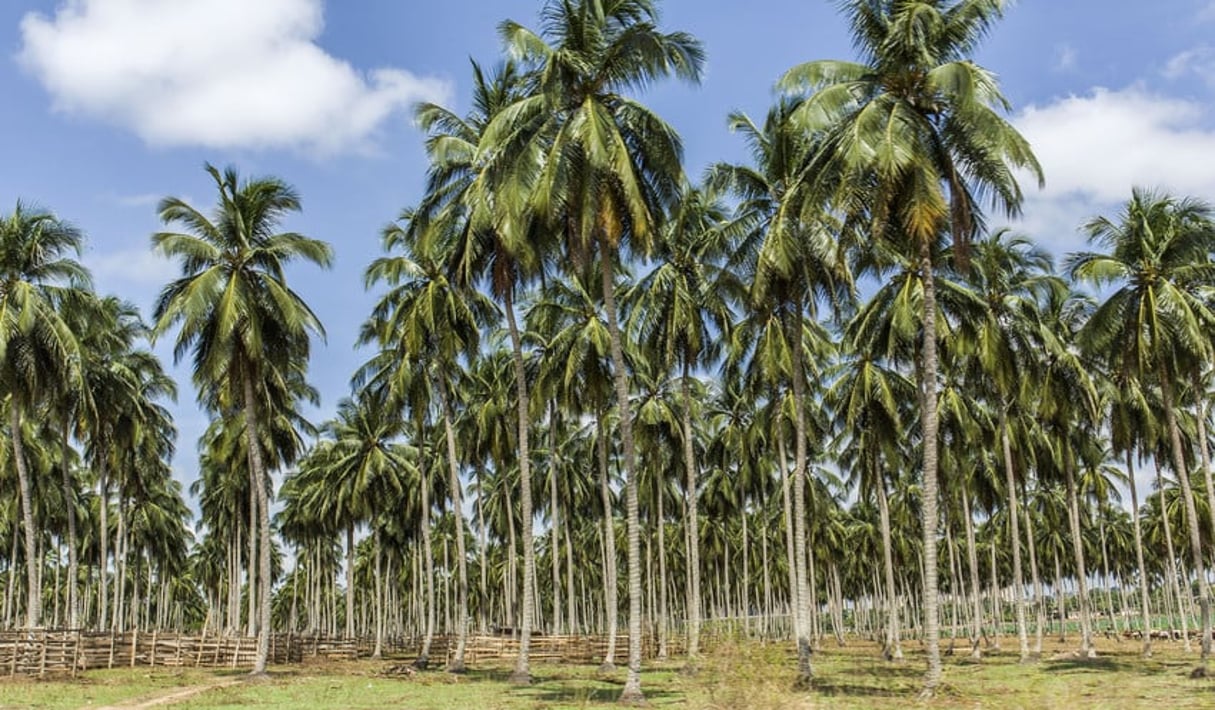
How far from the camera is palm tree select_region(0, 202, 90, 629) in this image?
3038 centimetres

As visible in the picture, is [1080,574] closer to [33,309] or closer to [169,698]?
[169,698]

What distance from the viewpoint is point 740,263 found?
1136 inches

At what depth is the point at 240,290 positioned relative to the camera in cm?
3008

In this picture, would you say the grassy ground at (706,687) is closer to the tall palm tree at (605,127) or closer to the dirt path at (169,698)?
the dirt path at (169,698)

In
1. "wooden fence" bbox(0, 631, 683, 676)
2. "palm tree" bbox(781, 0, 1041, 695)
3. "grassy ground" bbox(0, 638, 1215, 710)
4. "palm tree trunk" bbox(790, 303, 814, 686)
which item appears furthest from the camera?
"wooden fence" bbox(0, 631, 683, 676)

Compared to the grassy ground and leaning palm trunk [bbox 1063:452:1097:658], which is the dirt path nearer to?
the grassy ground

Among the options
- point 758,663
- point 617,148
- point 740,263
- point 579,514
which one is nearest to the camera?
point 758,663

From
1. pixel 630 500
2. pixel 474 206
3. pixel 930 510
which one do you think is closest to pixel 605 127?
pixel 474 206

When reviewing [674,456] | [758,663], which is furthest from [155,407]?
[758,663]

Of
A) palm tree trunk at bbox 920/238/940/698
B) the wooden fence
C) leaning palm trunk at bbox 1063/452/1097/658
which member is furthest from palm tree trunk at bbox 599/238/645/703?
leaning palm trunk at bbox 1063/452/1097/658

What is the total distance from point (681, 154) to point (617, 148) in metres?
2.37

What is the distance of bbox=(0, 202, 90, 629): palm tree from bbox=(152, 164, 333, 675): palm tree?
322cm

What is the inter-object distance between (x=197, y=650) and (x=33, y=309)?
16356 millimetres

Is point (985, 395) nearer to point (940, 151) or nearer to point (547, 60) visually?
point (940, 151)
